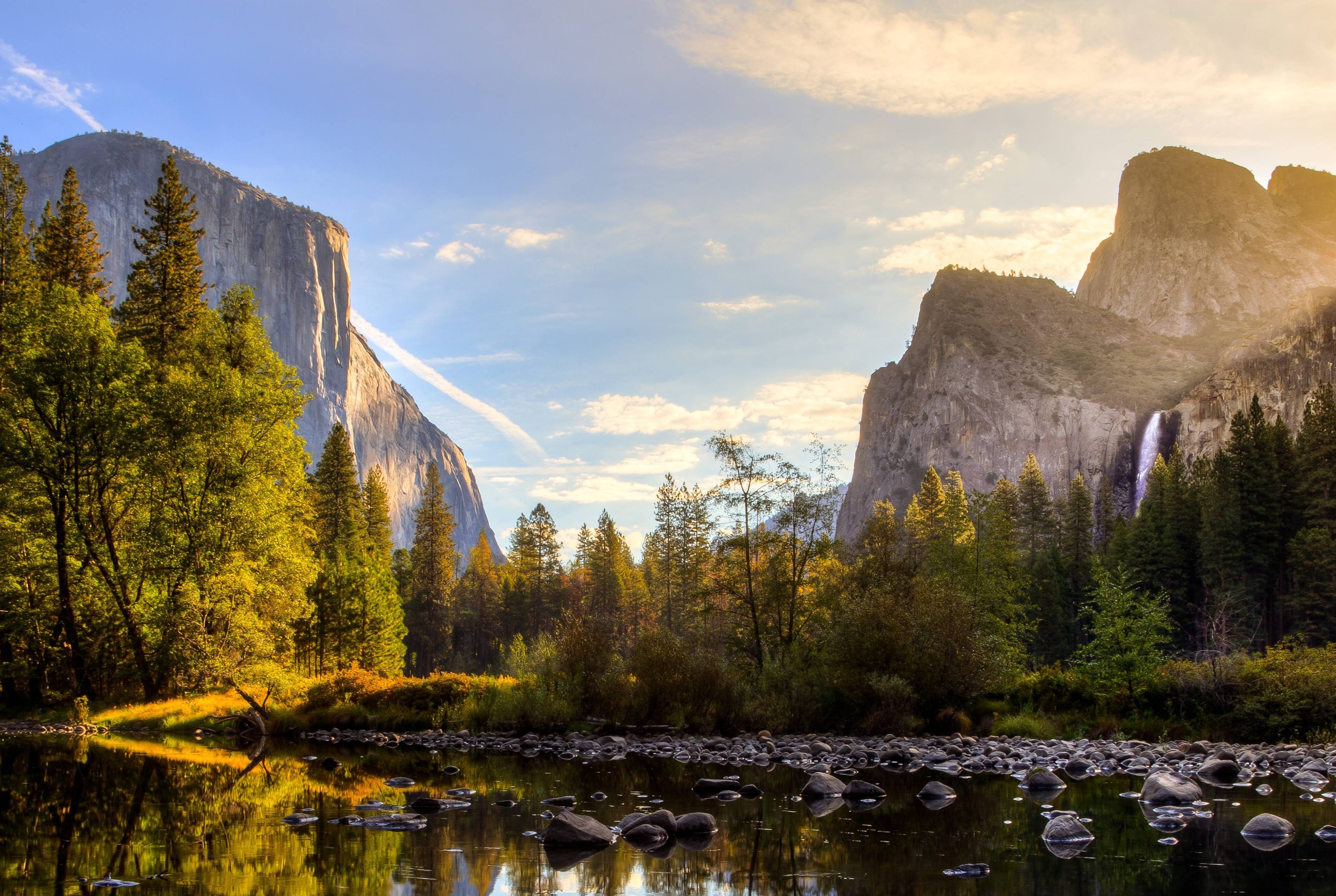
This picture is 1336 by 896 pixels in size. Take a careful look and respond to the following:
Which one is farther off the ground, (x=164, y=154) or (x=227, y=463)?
(x=164, y=154)

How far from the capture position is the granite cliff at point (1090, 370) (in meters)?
98.8

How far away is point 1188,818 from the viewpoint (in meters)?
11.0

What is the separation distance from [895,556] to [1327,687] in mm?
14416

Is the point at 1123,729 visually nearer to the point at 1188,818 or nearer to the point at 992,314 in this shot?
the point at 1188,818

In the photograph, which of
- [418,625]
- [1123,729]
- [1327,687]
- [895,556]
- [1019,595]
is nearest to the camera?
[1327,687]

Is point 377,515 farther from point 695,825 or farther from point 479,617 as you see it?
point 695,825

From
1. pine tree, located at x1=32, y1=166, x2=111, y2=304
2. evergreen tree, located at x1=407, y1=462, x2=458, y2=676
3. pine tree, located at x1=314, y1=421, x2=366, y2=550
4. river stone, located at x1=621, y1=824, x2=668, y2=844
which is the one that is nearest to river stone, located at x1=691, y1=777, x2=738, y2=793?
river stone, located at x1=621, y1=824, x2=668, y2=844

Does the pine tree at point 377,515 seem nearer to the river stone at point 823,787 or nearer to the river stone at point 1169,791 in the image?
the river stone at point 823,787

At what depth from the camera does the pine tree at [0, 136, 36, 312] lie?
28078 mm

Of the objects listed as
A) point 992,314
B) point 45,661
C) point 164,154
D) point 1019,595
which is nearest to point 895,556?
point 1019,595

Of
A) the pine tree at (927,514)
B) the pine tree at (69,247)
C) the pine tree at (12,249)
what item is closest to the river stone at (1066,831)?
the pine tree at (12,249)

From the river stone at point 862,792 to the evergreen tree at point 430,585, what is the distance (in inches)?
2147

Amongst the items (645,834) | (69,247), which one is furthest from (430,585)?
(645,834)

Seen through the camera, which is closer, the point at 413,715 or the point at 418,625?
the point at 413,715
